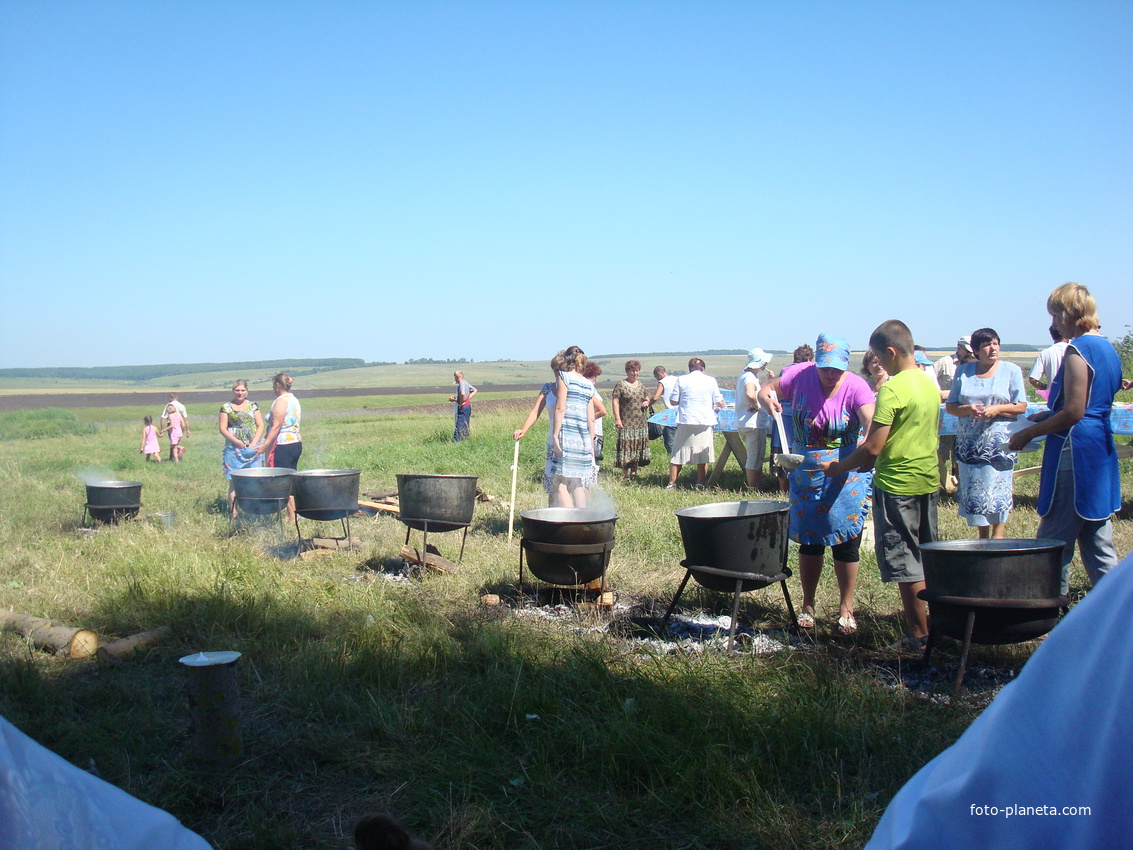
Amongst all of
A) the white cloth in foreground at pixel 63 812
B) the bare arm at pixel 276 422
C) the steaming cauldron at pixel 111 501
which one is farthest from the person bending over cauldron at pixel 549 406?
the white cloth in foreground at pixel 63 812

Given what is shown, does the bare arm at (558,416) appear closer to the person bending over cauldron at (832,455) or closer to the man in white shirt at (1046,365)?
the person bending over cauldron at (832,455)

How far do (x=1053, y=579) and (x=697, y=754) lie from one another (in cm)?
190

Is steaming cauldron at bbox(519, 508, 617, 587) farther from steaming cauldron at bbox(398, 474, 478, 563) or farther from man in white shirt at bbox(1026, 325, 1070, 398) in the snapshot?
man in white shirt at bbox(1026, 325, 1070, 398)

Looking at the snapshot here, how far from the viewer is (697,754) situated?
125 inches

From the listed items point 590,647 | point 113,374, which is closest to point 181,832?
point 590,647

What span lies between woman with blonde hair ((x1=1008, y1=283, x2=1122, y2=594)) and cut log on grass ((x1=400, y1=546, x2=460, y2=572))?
432cm

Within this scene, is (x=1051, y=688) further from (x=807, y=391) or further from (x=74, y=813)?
(x=807, y=391)

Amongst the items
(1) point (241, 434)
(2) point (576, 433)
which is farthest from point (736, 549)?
(1) point (241, 434)

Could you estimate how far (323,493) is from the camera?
718 cm

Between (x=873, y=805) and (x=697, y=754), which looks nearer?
(x=873, y=805)

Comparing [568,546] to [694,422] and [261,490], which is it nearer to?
[261,490]

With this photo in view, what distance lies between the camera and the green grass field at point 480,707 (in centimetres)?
296

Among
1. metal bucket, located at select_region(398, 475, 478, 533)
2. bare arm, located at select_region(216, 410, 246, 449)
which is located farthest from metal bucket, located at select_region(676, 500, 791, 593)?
bare arm, located at select_region(216, 410, 246, 449)

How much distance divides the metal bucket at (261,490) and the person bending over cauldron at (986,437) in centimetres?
576
